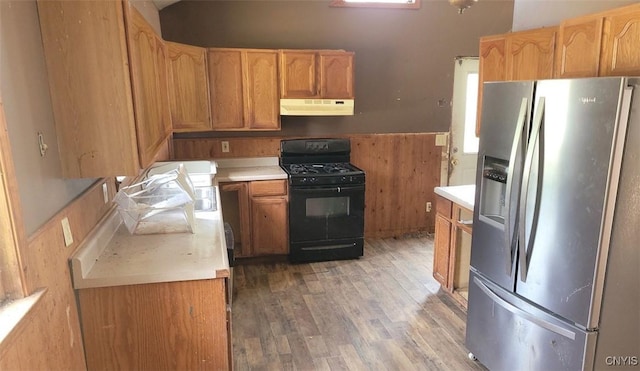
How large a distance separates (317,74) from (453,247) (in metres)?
2.02

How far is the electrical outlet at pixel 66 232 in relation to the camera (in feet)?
5.39

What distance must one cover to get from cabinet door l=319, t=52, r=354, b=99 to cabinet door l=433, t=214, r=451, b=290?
155 cm

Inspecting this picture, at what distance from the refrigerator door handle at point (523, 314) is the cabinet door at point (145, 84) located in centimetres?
188

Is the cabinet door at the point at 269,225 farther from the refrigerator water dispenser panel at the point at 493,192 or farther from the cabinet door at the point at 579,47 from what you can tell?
the cabinet door at the point at 579,47

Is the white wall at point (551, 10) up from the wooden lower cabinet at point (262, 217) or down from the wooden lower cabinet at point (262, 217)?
up

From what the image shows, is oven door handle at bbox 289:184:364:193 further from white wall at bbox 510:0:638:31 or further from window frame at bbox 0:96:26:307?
window frame at bbox 0:96:26:307

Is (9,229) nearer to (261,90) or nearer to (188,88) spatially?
(188,88)

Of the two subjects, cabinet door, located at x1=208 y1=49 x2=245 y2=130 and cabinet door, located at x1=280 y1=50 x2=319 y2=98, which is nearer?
cabinet door, located at x1=208 y1=49 x2=245 y2=130

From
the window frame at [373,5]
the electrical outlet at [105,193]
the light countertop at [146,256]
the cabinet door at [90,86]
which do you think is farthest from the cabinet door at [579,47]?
the electrical outlet at [105,193]

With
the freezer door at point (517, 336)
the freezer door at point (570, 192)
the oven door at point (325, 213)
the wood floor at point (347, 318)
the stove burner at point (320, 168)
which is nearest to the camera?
the freezer door at point (570, 192)

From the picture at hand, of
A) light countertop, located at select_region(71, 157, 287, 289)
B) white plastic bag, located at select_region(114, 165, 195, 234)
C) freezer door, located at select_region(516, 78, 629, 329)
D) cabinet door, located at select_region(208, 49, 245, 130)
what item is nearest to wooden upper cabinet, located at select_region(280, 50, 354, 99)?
cabinet door, located at select_region(208, 49, 245, 130)

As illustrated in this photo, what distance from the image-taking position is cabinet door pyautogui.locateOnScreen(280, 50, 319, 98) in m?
3.99

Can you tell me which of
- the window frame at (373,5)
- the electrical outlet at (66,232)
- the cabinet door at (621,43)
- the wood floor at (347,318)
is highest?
the window frame at (373,5)

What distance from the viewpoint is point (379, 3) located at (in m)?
4.39
